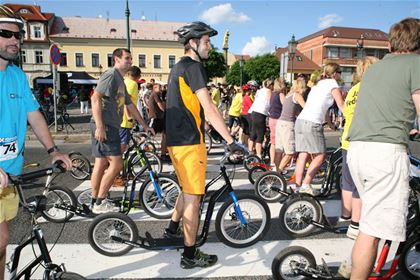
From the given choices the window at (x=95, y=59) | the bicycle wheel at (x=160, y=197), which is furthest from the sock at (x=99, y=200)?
the window at (x=95, y=59)

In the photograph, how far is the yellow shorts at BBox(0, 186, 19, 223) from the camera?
2027 mm

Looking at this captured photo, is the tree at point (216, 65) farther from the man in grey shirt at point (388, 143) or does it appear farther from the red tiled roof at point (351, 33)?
the man in grey shirt at point (388, 143)

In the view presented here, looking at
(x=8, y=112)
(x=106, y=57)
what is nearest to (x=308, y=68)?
(x=106, y=57)

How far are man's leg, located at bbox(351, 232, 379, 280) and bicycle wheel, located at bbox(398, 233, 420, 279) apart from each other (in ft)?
2.30

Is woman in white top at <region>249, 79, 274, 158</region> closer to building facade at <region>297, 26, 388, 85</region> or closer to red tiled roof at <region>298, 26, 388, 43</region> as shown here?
building facade at <region>297, 26, 388, 85</region>

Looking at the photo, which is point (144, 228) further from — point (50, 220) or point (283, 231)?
point (283, 231)

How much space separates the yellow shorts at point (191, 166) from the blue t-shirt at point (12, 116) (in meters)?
1.19

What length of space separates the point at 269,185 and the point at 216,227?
183 centimetres

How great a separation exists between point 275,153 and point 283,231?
2.34 metres

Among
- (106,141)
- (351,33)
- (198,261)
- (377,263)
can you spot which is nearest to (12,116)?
(198,261)

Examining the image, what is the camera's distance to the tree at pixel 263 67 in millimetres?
69625

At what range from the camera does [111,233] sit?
11.0 feet

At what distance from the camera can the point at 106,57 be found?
2212 inches

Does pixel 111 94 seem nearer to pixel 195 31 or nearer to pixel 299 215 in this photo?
pixel 195 31
